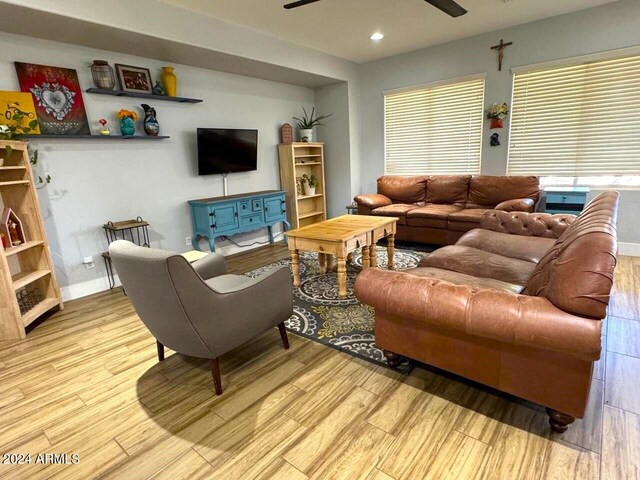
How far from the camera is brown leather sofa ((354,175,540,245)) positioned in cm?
428

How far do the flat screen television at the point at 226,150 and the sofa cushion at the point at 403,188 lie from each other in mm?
2027

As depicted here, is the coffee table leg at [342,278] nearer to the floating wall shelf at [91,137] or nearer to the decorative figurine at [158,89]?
the floating wall shelf at [91,137]

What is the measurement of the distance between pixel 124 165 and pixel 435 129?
4.29 m

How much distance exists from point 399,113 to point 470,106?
111 centimetres

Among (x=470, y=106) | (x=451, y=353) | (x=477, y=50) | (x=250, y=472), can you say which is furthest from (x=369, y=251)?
(x=477, y=50)

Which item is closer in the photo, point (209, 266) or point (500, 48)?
point (209, 266)

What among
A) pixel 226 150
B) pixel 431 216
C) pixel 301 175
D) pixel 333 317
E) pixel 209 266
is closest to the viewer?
pixel 209 266

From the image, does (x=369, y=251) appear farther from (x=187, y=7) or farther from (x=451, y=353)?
(x=187, y=7)

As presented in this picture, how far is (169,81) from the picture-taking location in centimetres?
397

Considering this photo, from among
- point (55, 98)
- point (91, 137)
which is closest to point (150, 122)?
point (91, 137)

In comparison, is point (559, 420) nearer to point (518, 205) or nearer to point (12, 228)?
point (518, 205)

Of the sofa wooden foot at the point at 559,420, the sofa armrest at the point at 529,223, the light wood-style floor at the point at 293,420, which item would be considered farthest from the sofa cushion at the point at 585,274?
the sofa armrest at the point at 529,223

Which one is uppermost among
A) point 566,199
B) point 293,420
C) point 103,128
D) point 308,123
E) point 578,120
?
point 308,123

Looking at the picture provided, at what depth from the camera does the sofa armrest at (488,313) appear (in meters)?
1.32
